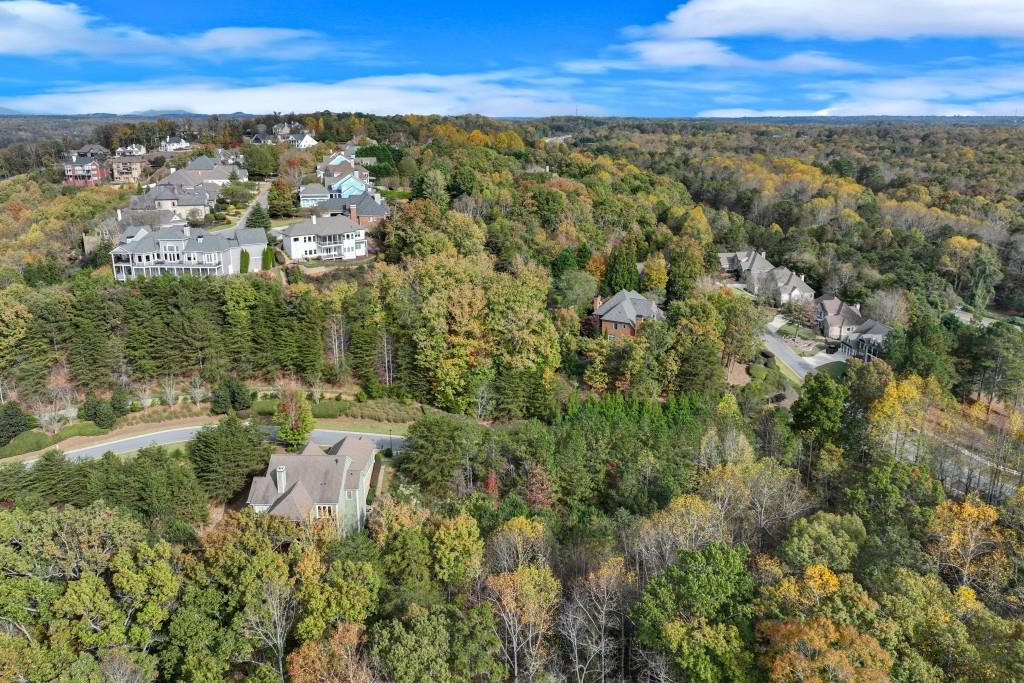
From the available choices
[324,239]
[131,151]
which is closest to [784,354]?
[324,239]

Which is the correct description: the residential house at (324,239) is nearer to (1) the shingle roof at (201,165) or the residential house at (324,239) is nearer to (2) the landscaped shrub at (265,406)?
(2) the landscaped shrub at (265,406)

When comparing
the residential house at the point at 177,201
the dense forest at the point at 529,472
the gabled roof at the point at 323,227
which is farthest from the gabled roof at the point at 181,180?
the gabled roof at the point at 323,227

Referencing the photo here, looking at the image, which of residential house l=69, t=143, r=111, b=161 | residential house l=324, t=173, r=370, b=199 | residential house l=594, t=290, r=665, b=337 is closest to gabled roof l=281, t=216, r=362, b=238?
residential house l=324, t=173, r=370, b=199

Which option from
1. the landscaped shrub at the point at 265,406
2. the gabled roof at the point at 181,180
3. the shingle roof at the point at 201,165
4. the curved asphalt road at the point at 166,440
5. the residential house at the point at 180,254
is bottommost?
the curved asphalt road at the point at 166,440

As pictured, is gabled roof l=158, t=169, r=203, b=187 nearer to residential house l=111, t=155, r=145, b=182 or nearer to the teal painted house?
the teal painted house

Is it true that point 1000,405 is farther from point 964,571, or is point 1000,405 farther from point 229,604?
point 229,604

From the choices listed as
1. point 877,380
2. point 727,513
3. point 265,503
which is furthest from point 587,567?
point 877,380

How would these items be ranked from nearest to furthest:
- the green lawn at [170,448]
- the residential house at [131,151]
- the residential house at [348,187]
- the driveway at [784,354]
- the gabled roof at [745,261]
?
1. the green lawn at [170,448]
2. the driveway at [784,354]
3. the residential house at [348,187]
4. the gabled roof at [745,261]
5. the residential house at [131,151]
